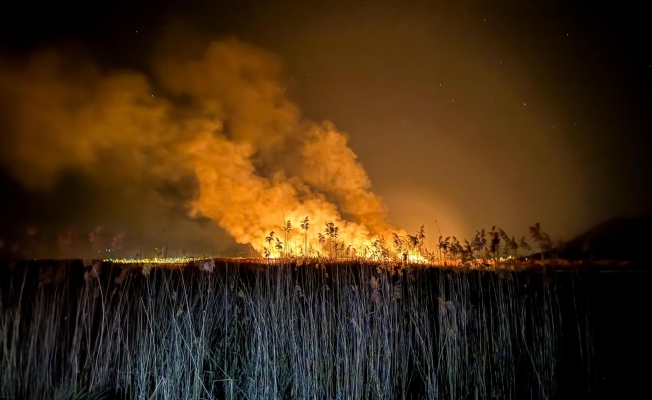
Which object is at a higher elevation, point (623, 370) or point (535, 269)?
point (535, 269)

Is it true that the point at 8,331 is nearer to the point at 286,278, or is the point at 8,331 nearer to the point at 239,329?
the point at 239,329

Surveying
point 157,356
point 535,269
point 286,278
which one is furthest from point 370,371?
point 535,269

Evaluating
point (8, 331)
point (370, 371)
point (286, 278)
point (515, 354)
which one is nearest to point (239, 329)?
point (286, 278)

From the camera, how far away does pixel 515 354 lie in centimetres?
557

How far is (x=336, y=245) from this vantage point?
639cm

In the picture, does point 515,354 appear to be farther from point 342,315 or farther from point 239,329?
point 239,329

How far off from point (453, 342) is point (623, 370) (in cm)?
239

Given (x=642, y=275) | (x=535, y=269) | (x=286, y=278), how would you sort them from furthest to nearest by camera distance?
1. (x=642, y=275)
2. (x=535, y=269)
3. (x=286, y=278)

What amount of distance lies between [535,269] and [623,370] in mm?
2512

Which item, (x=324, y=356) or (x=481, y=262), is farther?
(x=481, y=262)

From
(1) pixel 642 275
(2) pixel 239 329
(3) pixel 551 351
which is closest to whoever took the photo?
(3) pixel 551 351

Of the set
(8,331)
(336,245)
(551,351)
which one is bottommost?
(551,351)

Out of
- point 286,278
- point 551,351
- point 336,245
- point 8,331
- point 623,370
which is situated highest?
point 336,245

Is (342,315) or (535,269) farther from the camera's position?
(535,269)
